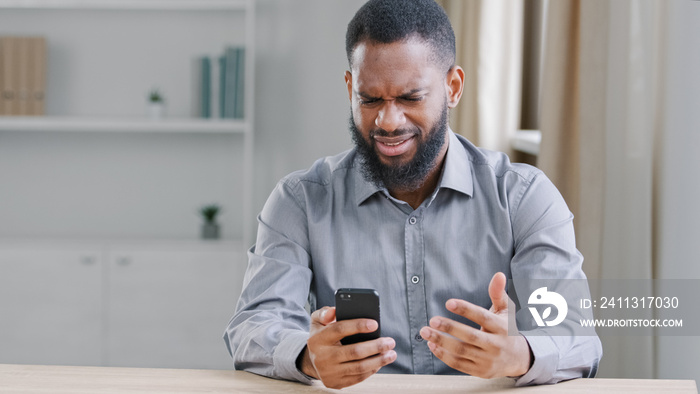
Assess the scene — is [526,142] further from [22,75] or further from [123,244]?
[22,75]

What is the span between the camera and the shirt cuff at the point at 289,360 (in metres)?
1.05

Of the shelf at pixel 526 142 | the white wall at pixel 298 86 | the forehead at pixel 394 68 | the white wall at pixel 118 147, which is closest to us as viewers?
the forehead at pixel 394 68

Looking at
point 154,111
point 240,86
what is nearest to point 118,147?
point 154,111

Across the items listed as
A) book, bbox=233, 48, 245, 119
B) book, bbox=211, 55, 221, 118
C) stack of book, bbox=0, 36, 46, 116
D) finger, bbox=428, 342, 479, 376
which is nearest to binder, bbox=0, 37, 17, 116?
stack of book, bbox=0, 36, 46, 116

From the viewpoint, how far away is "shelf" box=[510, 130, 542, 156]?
217 centimetres

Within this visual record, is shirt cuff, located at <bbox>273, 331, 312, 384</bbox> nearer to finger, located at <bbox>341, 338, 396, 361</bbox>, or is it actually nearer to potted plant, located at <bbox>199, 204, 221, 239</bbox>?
finger, located at <bbox>341, 338, 396, 361</bbox>

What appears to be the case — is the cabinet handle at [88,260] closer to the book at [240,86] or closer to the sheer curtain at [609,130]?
the book at [240,86]

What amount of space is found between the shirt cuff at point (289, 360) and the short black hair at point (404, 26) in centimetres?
55

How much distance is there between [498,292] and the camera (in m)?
1.04

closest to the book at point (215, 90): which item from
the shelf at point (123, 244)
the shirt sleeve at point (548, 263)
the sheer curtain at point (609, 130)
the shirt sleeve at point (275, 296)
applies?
the shelf at point (123, 244)

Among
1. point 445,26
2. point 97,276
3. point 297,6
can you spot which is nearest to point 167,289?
point 97,276

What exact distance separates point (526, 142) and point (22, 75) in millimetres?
2084

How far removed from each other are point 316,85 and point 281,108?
0.98 ft

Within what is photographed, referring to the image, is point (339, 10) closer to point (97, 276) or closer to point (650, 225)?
point (97, 276)
